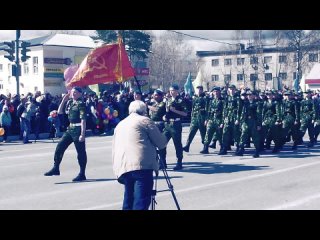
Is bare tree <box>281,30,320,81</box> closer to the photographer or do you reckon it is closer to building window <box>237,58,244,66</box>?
building window <box>237,58,244,66</box>

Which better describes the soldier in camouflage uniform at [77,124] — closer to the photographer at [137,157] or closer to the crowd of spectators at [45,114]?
the photographer at [137,157]

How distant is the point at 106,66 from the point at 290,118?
7.25 metres

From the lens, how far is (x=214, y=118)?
50.0 feet

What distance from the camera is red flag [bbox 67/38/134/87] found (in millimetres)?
11273

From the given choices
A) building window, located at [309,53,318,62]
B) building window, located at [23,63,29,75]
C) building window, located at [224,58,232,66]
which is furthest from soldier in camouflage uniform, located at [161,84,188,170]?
building window, located at [224,58,232,66]

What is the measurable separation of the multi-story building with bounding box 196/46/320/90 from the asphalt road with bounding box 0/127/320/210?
125 feet

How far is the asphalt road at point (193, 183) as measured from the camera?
336 inches

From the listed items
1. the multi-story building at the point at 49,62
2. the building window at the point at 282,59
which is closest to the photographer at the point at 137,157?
the multi-story building at the point at 49,62

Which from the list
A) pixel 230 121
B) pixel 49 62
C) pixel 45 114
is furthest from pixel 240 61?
pixel 230 121

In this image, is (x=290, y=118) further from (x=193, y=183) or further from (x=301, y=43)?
(x=301, y=43)

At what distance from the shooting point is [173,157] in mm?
14508

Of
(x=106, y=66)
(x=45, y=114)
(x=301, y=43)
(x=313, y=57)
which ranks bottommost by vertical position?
(x=45, y=114)

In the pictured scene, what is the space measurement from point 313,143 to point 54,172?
31.1 feet
